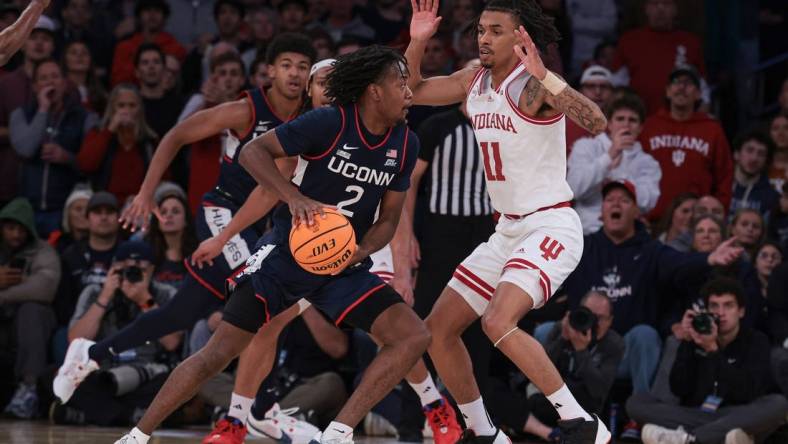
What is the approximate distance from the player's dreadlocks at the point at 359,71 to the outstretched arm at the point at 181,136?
128 cm

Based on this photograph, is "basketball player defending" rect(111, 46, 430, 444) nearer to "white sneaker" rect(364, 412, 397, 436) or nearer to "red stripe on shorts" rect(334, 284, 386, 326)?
"red stripe on shorts" rect(334, 284, 386, 326)

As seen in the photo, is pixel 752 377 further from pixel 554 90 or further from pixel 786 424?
pixel 554 90

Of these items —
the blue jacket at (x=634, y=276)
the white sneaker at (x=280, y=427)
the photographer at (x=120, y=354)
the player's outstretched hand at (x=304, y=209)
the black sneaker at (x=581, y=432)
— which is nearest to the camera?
the player's outstretched hand at (x=304, y=209)

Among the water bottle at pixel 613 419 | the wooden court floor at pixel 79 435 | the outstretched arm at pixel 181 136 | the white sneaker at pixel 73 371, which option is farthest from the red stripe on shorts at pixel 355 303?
the water bottle at pixel 613 419

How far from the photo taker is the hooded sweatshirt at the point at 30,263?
11.1 meters

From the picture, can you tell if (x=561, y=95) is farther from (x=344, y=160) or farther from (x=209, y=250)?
(x=209, y=250)

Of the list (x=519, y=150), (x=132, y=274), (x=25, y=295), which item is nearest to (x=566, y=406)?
(x=519, y=150)

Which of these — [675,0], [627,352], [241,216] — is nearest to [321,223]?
[241,216]

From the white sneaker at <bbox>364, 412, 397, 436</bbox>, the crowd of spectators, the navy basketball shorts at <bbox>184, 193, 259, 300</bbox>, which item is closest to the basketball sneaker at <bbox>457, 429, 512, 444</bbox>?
the crowd of spectators

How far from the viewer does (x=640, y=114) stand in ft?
36.6

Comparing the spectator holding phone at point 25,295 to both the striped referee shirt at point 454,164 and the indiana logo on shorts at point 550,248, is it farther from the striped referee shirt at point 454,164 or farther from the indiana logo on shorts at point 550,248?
the indiana logo on shorts at point 550,248

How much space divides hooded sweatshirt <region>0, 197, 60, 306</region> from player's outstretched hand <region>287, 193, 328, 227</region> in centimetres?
485

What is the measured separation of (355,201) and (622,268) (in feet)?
11.9

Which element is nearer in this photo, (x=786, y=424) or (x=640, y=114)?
(x=786, y=424)
